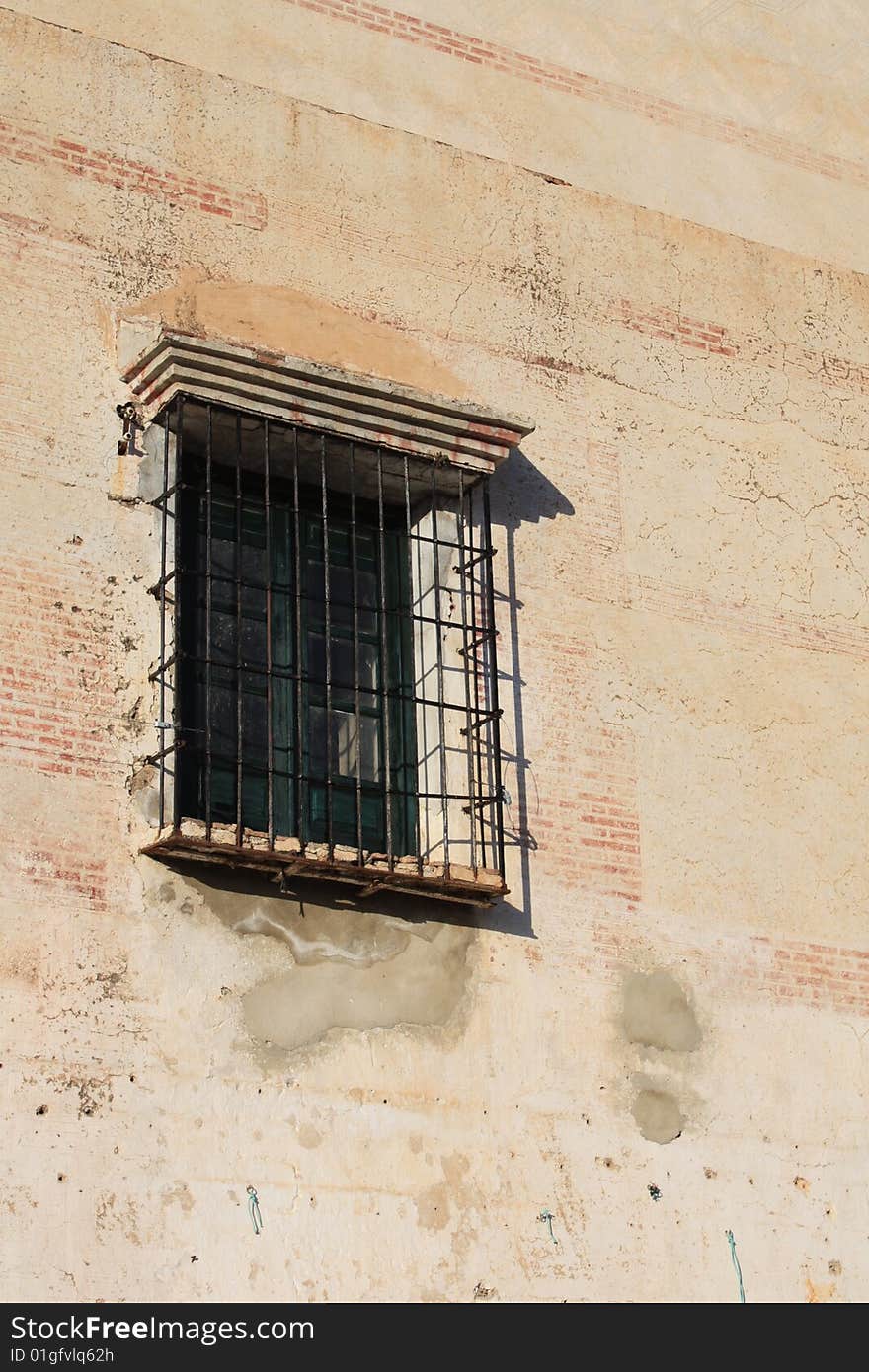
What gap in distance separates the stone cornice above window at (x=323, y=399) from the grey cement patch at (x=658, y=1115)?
2.62 m

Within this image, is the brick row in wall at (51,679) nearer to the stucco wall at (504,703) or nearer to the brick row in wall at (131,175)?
the stucco wall at (504,703)

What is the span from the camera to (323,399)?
8.62m

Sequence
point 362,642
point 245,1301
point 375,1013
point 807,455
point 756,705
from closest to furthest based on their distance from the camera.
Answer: point 245,1301 → point 375,1013 → point 362,642 → point 756,705 → point 807,455

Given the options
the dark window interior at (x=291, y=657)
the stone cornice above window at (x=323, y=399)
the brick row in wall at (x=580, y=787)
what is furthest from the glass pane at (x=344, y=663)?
the stone cornice above window at (x=323, y=399)

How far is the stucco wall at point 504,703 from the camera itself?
761 centimetres

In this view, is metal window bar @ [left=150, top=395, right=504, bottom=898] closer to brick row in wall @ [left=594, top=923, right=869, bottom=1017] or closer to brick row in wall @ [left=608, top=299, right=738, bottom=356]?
brick row in wall @ [left=594, top=923, right=869, bottom=1017]

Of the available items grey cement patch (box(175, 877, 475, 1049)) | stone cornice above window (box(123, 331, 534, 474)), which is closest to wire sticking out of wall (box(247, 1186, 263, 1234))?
grey cement patch (box(175, 877, 475, 1049))

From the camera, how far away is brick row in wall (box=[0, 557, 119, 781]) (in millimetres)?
7738

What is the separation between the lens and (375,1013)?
801 cm

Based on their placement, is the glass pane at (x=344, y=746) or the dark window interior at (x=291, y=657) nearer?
the dark window interior at (x=291, y=657)

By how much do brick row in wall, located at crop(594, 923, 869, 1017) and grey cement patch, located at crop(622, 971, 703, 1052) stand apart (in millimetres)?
77

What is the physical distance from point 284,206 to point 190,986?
135 inches

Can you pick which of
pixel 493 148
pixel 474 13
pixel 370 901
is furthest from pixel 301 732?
pixel 474 13

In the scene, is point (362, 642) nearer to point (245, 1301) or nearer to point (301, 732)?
point (301, 732)
